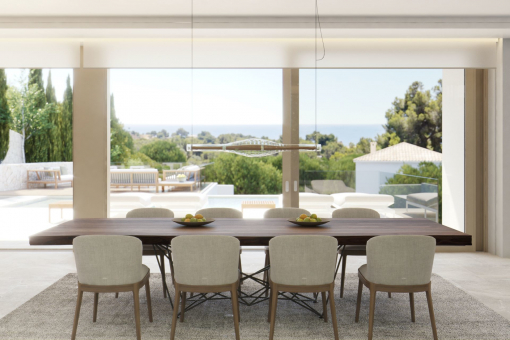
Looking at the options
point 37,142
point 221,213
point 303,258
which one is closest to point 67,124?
point 37,142

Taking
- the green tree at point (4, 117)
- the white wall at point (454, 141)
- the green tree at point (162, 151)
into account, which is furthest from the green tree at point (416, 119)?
the green tree at point (4, 117)

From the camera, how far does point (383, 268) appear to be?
3186 mm

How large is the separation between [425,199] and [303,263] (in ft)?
12.7

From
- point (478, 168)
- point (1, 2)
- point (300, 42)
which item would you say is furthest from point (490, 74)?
point (1, 2)

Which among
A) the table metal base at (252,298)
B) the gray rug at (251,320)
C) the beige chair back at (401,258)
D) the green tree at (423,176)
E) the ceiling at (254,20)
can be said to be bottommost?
the gray rug at (251,320)

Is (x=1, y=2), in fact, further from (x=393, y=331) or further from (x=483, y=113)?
(x=483, y=113)

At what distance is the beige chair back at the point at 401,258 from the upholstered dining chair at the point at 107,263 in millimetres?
1733

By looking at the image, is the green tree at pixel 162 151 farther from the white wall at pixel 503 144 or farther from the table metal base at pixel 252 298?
the white wall at pixel 503 144

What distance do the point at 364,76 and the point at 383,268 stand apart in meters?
3.75

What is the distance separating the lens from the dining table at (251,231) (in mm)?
3492

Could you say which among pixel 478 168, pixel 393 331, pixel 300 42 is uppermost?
pixel 300 42

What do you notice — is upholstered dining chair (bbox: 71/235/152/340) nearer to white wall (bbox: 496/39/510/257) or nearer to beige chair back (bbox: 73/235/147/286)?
beige chair back (bbox: 73/235/147/286)

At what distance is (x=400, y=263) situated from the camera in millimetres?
3164

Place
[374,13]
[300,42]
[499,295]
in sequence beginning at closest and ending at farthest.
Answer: [499,295], [374,13], [300,42]
